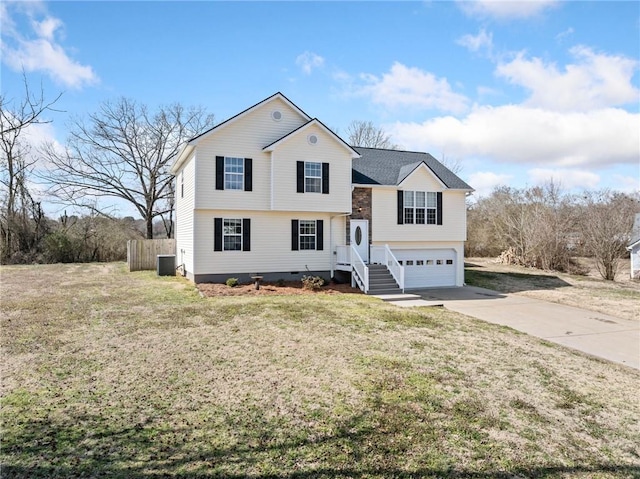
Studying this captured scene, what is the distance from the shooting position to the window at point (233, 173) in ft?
51.9

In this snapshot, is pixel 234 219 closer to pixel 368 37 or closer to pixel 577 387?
pixel 368 37

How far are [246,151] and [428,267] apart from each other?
32.7 ft

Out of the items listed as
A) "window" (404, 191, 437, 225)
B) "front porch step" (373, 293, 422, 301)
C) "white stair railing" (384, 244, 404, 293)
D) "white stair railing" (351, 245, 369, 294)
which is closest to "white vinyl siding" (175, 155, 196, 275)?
"white stair railing" (351, 245, 369, 294)

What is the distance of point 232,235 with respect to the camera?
638 inches

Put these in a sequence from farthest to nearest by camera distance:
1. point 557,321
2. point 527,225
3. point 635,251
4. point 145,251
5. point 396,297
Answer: point 527,225 < point 635,251 < point 145,251 < point 396,297 < point 557,321

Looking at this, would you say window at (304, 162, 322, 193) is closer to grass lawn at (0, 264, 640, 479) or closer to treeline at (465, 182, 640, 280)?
grass lawn at (0, 264, 640, 479)

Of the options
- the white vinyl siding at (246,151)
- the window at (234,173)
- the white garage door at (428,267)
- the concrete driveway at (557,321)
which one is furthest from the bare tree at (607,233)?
the window at (234,173)

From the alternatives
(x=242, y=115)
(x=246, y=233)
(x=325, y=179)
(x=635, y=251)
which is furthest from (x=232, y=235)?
(x=635, y=251)

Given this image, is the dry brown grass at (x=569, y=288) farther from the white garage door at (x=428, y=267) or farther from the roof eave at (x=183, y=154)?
the roof eave at (x=183, y=154)

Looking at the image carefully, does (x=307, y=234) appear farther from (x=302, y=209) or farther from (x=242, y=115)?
(x=242, y=115)

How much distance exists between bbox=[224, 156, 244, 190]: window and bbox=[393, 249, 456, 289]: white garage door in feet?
25.2

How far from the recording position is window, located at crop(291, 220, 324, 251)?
1707 cm

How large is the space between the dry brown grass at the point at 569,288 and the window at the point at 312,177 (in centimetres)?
934

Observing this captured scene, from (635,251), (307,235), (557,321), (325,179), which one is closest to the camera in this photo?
(557,321)
